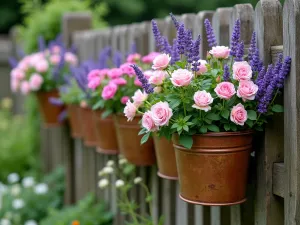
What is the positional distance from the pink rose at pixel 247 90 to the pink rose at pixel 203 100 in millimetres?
103

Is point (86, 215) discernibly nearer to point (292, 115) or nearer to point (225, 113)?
point (225, 113)

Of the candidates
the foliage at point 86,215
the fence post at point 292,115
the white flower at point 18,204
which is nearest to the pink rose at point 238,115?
the fence post at point 292,115

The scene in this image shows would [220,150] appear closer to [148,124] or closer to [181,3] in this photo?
[148,124]

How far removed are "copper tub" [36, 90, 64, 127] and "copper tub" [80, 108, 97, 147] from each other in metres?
0.79

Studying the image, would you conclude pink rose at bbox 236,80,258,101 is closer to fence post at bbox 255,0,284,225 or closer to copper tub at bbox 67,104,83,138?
fence post at bbox 255,0,284,225

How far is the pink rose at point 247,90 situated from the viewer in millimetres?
2035

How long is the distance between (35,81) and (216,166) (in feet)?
8.85

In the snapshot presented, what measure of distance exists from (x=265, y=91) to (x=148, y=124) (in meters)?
0.43

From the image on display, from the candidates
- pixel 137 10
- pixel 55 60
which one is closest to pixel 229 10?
pixel 55 60

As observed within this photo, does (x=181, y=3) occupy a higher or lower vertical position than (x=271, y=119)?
higher

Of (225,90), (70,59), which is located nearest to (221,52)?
(225,90)

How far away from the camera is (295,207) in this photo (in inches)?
79.5

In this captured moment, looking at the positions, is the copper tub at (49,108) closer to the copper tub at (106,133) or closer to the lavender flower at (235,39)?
the copper tub at (106,133)

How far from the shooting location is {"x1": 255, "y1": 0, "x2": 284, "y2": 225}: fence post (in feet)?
7.16
